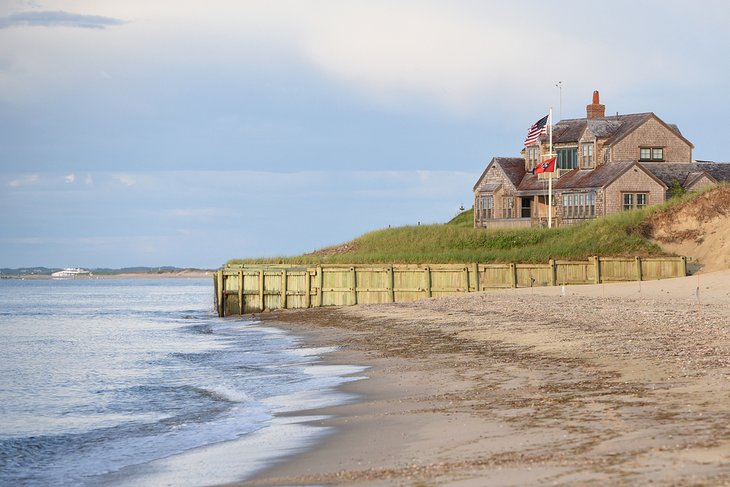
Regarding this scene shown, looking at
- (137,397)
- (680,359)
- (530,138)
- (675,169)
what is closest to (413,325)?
(137,397)

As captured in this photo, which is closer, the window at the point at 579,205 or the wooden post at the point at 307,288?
Result: the wooden post at the point at 307,288

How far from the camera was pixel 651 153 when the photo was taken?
6969 centimetres

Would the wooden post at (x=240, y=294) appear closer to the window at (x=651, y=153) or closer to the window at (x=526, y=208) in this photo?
the window at (x=526, y=208)

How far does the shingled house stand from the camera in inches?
2598

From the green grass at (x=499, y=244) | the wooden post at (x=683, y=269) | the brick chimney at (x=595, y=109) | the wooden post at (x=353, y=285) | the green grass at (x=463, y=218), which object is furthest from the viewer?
the green grass at (x=463, y=218)

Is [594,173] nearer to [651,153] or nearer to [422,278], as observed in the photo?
[651,153]

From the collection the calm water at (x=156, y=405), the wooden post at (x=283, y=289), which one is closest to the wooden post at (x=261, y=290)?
the wooden post at (x=283, y=289)

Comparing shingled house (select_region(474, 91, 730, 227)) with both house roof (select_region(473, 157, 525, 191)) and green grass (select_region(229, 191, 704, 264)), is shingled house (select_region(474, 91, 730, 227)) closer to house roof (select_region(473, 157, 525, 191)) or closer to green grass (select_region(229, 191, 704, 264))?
house roof (select_region(473, 157, 525, 191))

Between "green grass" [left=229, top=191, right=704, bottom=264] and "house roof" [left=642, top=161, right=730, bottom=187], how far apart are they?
876cm

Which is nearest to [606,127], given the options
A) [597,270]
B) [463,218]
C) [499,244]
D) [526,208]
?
[526,208]

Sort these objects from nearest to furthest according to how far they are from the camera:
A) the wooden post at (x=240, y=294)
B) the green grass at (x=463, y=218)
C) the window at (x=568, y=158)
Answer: the wooden post at (x=240, y=294) → the window at (x=568, y=158) → the green grass at (x=463, y=218)

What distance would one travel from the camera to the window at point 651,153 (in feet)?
228

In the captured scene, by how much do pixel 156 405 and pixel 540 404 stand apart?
31.2ft

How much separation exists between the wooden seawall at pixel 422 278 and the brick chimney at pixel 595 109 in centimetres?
2895
